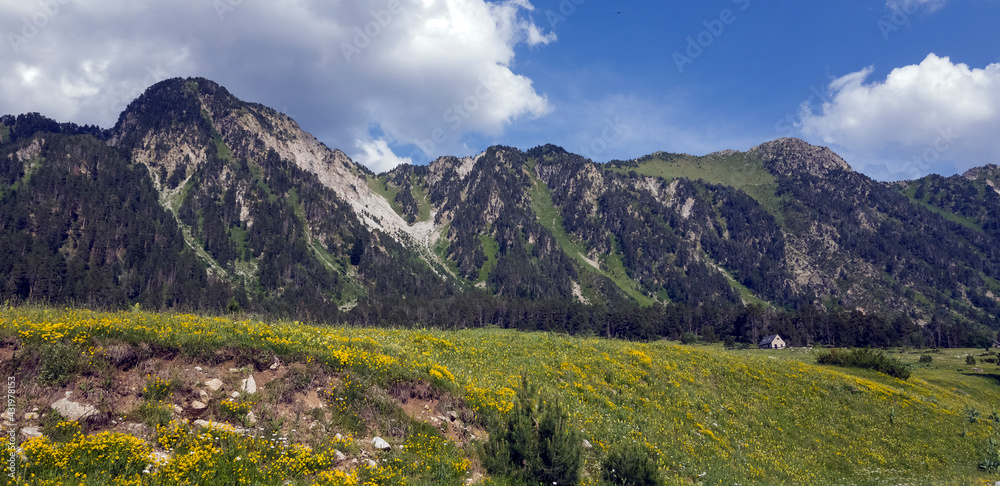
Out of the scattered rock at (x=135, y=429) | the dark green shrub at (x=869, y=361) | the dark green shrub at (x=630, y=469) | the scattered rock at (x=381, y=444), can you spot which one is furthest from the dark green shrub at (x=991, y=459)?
the scattered rock at (x=135, y=429)

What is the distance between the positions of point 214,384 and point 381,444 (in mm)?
4828

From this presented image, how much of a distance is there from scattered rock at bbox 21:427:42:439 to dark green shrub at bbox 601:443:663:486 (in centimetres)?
1348

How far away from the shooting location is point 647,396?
798 inches

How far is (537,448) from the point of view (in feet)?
35.8

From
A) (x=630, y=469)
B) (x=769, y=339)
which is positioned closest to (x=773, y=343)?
(x=769, y=339)

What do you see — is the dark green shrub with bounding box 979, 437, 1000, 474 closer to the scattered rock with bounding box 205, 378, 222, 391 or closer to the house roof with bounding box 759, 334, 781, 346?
the scattered rock with bounding box 205, 378, 222, 391

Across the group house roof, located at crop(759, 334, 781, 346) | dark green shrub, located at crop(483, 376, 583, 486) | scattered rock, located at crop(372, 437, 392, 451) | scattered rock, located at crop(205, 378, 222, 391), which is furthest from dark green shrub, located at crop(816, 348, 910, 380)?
house roof, located at crop(759, 334, 781, 346)

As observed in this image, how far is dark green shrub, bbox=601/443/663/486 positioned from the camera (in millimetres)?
11938

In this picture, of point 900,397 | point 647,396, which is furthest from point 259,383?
point 900,397

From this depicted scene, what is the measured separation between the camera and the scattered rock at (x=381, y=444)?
1069 centimetres

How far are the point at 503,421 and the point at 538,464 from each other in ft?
6.53

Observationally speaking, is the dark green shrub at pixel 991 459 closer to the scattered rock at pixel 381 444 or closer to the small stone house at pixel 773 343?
the scattered rock at pixel 381 444

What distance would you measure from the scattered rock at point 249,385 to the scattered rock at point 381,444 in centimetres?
365

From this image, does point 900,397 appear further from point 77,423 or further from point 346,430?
point 77,423
